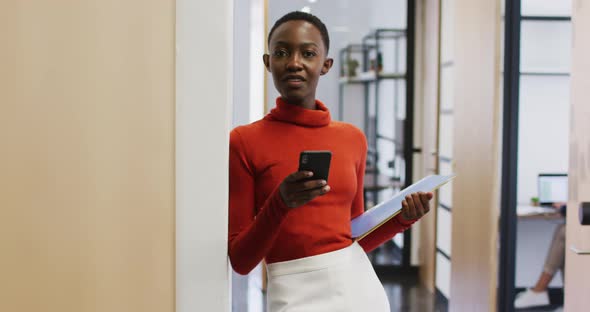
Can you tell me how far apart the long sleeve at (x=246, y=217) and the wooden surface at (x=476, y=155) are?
2006mm

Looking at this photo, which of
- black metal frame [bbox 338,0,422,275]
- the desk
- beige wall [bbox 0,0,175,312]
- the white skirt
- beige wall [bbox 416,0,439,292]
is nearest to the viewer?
beige wall [bbox 0,0,175,312]

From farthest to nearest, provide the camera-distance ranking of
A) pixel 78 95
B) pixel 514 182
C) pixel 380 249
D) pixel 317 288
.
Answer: pixel 380 249 → pixel 514 182 → pixel 317 288 → pixel 78 95

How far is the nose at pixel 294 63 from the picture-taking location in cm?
106

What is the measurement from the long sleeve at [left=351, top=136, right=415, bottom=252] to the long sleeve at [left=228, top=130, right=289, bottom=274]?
238mm

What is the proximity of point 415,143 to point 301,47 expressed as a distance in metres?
3.35

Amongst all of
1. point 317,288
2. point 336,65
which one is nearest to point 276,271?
point 317,288

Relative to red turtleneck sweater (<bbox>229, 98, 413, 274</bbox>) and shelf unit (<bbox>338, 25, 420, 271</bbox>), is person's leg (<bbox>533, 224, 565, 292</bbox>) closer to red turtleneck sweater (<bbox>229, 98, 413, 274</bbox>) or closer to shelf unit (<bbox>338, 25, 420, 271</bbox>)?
shelf unit (<bbox>338, 25, 420, 271</bbox>)

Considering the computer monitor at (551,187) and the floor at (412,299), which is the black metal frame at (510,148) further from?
the computer monitor at (551,187)

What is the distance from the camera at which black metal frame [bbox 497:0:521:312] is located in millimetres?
2797

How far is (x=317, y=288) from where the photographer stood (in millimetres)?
1041

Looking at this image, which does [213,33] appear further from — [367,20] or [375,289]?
[367,20]

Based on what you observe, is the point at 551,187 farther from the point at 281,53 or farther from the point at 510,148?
the point at 281,53

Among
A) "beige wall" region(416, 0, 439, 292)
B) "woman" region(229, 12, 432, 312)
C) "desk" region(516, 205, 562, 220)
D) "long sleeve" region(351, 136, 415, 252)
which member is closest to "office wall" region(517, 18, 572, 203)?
"desk" region(516, 205, 562, 220)

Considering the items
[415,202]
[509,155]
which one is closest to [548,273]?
[509,155]
